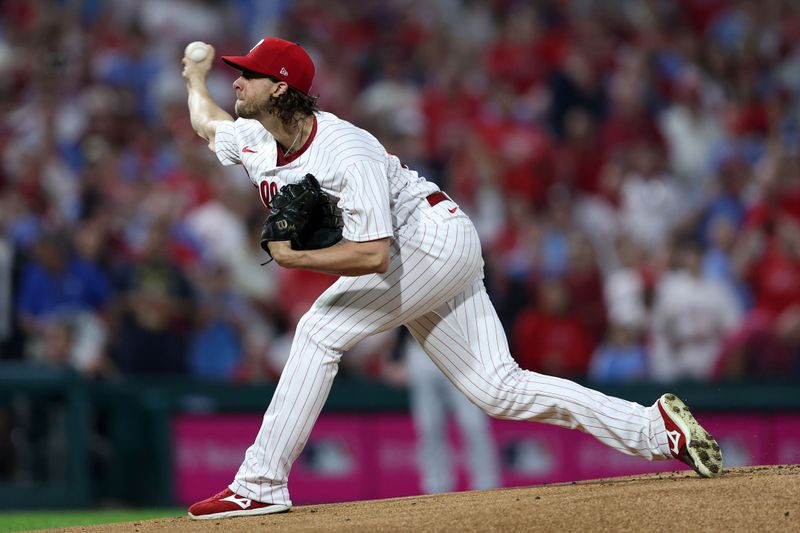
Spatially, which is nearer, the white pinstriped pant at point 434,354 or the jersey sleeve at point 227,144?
the white pinstriped pant at point 434,354

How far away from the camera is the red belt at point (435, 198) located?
5.18m

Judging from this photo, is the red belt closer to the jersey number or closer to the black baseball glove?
the black baseball glove

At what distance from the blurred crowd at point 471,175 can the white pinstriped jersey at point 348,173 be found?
4.49 metres

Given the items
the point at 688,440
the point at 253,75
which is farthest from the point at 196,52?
the point at 688,440

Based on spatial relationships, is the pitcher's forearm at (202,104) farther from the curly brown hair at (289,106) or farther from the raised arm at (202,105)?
the curly brown hair at (289,106)

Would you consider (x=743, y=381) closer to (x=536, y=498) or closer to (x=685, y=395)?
(x=685, y=395)

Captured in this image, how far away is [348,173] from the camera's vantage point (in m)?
4.82

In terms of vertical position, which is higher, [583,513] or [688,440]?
[688,440]

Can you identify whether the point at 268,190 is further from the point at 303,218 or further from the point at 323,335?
the point at 323,335

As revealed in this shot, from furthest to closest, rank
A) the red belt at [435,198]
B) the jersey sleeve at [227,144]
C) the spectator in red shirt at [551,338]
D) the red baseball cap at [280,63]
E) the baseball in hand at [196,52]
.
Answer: the spectator in red shirt at [551,338], the baseball in hand at [196,52], the jersey sleeve at [227,144], the red belt at [435,198], the red baseball cap at [280,63]

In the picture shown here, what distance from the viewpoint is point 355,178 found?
15.8 feet

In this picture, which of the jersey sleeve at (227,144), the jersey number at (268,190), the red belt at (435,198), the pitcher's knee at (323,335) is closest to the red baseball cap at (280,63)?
the jersey number at (268,190)

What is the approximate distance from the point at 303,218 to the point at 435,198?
686mm

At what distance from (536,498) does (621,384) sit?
4.47 meters
